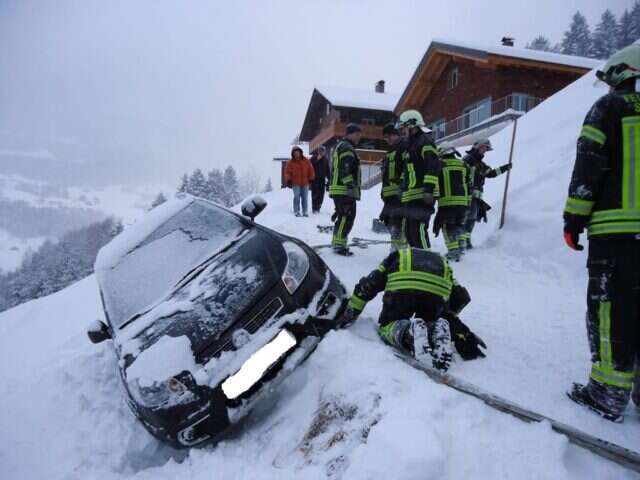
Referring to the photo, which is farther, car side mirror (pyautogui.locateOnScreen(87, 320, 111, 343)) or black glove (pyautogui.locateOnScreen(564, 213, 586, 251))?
car side mirror (pyautogui.locateOnScreen(87, 320, 111, 343))

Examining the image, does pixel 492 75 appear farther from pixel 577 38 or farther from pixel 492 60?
pixel 577 38

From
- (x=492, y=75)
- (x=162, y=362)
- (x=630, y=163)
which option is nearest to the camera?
(x=630, y=163)

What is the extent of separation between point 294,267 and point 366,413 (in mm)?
1182

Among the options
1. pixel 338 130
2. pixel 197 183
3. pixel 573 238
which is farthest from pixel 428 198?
pixel 197 183

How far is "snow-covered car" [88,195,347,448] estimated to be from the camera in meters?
2.27

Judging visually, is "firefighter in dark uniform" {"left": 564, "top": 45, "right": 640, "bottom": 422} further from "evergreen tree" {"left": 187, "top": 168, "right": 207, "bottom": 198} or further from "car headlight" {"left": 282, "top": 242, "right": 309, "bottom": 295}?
"evergreen tree" {"left": 187, "top": 168, "right": 207, "bottom": 198}

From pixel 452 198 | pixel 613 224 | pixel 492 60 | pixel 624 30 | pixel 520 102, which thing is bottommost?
pixel 452 198

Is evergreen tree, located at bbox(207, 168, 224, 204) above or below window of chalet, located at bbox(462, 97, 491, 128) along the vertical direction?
below

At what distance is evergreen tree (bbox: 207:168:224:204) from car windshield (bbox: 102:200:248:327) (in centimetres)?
3816

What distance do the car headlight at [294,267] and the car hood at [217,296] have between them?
5 centimetres

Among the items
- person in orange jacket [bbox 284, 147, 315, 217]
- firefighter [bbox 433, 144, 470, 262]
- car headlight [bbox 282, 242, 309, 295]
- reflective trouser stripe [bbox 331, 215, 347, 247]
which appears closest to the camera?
car headlight [bbox 282, 242, 309, 295]

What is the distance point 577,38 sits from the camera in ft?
156

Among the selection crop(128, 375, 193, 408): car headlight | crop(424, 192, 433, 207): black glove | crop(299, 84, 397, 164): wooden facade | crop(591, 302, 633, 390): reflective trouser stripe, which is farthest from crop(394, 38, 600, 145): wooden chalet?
crop(128, 375, 193, 408): car headlight

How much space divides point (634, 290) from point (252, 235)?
262cm
